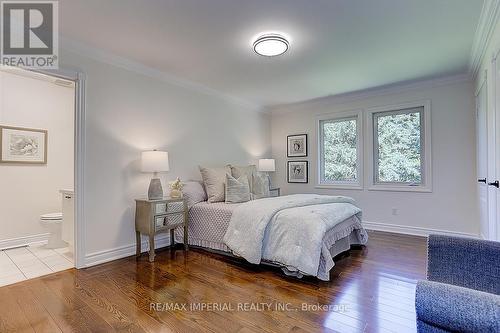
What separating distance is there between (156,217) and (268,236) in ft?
4.42

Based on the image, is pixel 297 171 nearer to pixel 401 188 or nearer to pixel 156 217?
pixel 401 188

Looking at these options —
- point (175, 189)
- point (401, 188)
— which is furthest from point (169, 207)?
point (401, 188)

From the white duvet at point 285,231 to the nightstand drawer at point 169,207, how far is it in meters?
0.77

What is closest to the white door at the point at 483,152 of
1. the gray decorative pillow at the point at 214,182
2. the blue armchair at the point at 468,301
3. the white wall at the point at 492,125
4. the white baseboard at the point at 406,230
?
the white wall at the point at 492,125

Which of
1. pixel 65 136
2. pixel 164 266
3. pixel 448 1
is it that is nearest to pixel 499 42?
pixel 448 1

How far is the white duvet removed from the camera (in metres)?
2.52

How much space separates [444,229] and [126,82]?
16.2ft

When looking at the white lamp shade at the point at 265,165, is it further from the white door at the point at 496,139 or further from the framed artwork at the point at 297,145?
the white door at the point at 496,139

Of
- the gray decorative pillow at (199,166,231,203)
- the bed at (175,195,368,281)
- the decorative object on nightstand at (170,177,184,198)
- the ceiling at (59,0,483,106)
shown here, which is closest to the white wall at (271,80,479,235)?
the ceiling at (59,0,483,106)

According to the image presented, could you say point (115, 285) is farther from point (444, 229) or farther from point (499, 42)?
point (444, 229)

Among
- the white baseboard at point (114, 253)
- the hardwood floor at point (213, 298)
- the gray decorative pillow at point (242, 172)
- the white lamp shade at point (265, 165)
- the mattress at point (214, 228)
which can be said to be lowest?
the hardwood floor at point (213, 298)

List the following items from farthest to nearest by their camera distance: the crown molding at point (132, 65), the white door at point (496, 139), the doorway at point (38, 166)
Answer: the doorway at point (38, 166), the crown molding at point (132, 65), the white door at point (496, 139)

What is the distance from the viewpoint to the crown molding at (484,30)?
2.20m

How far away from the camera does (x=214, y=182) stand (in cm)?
395
